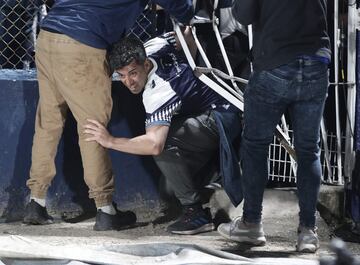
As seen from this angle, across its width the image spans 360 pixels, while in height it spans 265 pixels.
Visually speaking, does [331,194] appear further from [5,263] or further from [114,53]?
[5,263]

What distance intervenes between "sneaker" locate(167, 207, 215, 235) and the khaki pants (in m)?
0.44

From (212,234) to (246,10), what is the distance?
4.69 ft

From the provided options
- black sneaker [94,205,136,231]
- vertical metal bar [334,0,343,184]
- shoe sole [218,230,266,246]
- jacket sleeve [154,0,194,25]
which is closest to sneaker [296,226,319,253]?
shoe sole [218,230,266,246]

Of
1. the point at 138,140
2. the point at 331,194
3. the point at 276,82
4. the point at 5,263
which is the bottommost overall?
the point at 5,263

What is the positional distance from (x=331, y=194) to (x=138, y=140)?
133cm

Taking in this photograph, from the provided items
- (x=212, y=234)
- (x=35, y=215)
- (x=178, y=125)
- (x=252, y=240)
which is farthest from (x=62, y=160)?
(x=252, y=240)

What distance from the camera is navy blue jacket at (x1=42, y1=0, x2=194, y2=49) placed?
4.16 m

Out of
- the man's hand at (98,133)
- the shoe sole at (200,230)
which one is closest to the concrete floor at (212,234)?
the shoe sole at (200,230)

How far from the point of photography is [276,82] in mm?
A: 3740

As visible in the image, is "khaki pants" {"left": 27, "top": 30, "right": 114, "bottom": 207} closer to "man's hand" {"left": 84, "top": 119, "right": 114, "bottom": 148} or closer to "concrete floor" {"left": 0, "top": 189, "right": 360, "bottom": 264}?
"man's hand" {"left": 84, "top": 119, "right": 114, "bottom": 148}

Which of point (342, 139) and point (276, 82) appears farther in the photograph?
point (342, 139)

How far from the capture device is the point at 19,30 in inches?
207

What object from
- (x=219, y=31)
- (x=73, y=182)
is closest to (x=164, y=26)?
(x=219, y=31)

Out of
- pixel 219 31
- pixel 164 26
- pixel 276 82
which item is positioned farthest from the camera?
pixel 164 26
